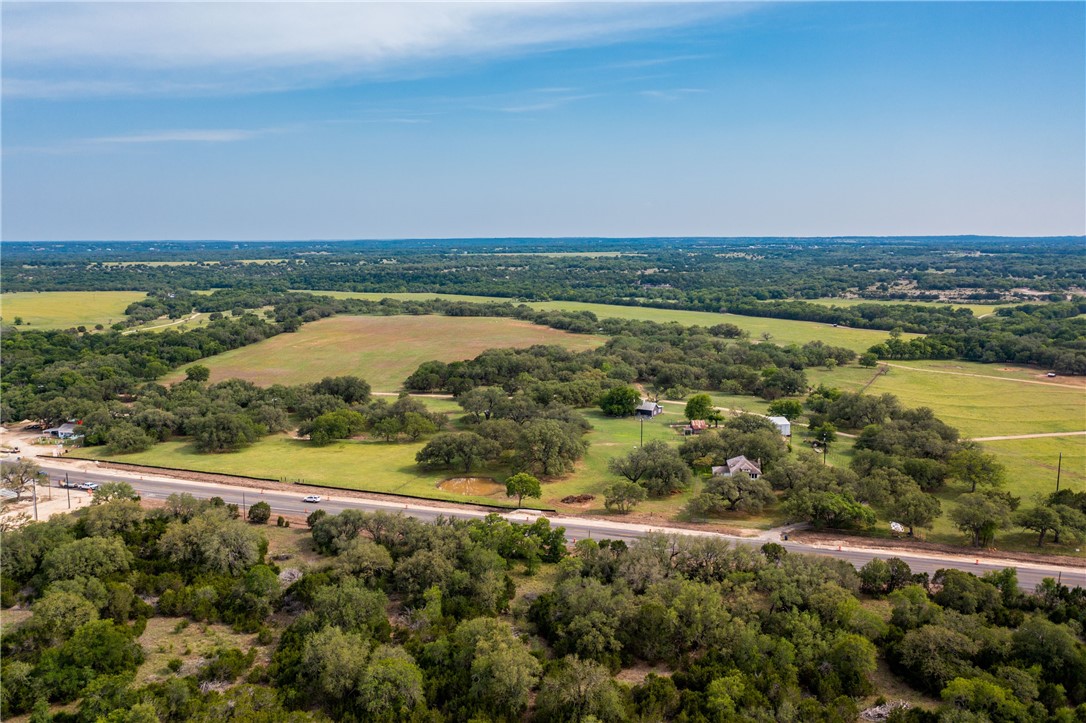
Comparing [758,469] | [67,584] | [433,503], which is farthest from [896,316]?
[67,584]

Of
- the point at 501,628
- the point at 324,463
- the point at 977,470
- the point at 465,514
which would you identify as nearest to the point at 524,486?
the point at 465,514

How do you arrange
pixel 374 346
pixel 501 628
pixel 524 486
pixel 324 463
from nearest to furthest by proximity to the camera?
1. pixel 501 628
2. pixel 524 486
3. pixel 324 463
4. pixel 374 346

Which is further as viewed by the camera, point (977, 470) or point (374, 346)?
point (374, 346)

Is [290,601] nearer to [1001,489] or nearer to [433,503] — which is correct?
[433,503]

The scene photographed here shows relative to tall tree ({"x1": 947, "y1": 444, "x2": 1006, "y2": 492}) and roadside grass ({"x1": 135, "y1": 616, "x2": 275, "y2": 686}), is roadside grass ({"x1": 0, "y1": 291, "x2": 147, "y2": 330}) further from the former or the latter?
tall tree ({"x1": 947, "y1": 444, "x2": 1006, "y2": 492})

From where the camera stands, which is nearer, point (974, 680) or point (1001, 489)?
point (974, 680)

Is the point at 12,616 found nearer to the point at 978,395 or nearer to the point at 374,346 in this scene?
the point at 374,346

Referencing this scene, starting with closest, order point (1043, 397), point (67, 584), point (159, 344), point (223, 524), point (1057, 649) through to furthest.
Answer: point (1057, 649) → point (67, 584) → point (223, 524) → point (1043, 397) → point (159, 344)
